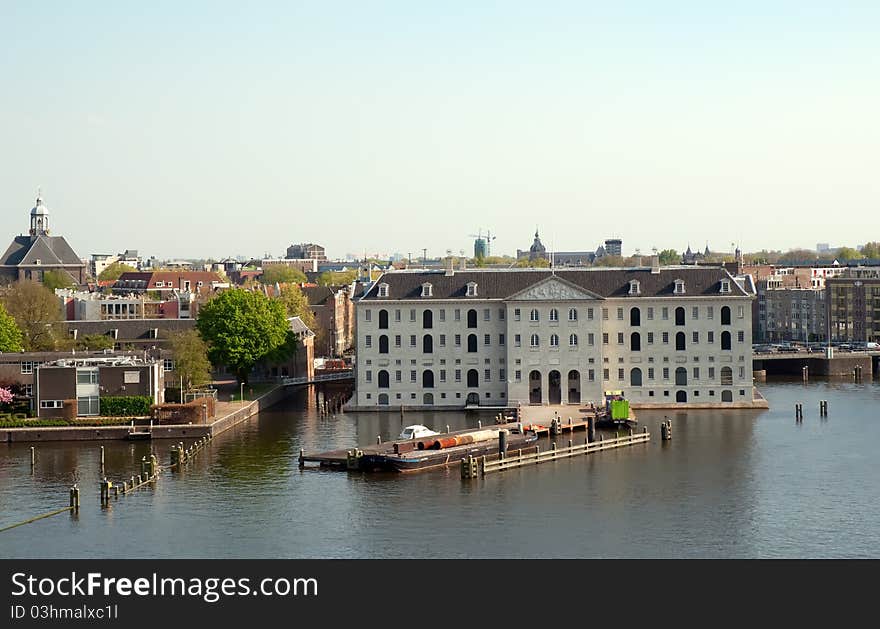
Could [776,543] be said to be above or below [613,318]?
below

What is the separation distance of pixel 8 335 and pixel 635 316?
48.3 m

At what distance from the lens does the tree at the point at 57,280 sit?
181375mm

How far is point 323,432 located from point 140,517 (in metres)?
28.2

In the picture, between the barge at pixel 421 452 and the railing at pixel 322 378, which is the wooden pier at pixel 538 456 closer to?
the barge at pixel 421 452

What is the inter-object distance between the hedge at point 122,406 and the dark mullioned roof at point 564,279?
18.3m

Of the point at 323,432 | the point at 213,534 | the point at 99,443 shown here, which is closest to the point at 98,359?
the point at 99,443

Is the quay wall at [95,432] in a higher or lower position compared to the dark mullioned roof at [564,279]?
lower

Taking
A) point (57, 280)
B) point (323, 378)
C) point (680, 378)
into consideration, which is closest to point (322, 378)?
point (323, 378)

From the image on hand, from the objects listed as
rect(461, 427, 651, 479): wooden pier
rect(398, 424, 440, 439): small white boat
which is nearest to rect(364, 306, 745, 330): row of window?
rect(461, 427, 651, 479): wooden pier

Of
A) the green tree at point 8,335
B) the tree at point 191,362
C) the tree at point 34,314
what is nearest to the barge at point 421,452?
the tree at point 191,362

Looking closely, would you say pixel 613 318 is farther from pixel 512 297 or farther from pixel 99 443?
pixel 99 443

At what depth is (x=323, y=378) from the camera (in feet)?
429
